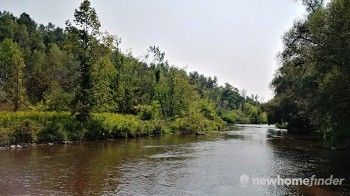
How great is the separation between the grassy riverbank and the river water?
291 centimetres

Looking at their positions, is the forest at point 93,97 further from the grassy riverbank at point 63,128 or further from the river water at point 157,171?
the river water at point 157,171

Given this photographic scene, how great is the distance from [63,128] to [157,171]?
848 inches

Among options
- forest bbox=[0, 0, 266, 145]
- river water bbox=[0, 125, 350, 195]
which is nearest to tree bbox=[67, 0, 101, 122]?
forest bbox=[0, 0, 266, 145]

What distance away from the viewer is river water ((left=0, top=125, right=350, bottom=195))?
19.2 m

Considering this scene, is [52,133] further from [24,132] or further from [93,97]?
[93,97]

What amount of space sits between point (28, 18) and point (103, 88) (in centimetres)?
12362

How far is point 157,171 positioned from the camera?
24.5 metres

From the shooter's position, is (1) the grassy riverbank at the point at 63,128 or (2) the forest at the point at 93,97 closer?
(1) the grassy riverbank at the point at 63,128

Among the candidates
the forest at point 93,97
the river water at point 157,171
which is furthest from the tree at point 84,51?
the river water at point 157,171

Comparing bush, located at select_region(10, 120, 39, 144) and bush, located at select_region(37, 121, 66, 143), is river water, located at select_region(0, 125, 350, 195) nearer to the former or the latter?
bush, located at select_region(10, 120, 39, 144)

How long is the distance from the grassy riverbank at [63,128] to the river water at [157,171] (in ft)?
9.56

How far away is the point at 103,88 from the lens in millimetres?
49594

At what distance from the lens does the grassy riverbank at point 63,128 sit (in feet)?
123

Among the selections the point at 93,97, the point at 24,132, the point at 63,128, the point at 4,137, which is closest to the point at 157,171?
the point at 4,137
